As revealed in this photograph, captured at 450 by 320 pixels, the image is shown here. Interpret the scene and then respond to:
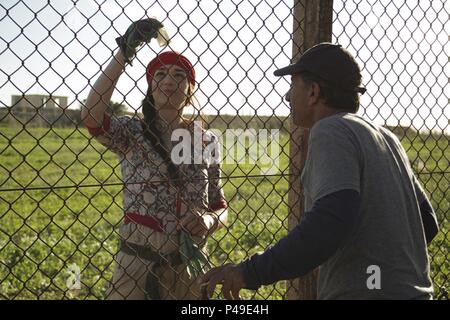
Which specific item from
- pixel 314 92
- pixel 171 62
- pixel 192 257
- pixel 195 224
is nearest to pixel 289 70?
pixel 314 92

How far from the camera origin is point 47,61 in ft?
7.18

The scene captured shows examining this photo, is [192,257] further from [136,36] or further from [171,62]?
[136,36]

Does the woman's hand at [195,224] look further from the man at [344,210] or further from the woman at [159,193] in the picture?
the man at [344,210]

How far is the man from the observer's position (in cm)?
179

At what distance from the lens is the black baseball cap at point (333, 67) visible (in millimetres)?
2123

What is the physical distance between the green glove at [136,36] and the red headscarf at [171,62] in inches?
11.1

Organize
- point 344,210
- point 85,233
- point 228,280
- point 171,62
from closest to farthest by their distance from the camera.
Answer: point 344,210 → point 228,280 → point 171,62 → point 85,233

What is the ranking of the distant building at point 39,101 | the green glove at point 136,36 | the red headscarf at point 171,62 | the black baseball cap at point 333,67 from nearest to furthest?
the black baseball cap at point 333,67 < the distant building at point 39,101 < the green glove at point 136,36 < the red headscarf at point 171,62

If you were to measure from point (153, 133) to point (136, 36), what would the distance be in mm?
549

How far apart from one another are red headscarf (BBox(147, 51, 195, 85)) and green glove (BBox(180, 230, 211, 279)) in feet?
2.57

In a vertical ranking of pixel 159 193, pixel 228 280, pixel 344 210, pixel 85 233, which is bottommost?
pixel 228 280

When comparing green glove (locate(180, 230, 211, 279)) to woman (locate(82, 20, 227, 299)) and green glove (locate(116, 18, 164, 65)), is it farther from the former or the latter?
green glove (locate(116, 18, 164, 65))

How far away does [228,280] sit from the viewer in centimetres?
188

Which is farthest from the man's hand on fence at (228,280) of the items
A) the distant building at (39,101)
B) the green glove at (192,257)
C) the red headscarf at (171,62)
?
the red headscarf at (171,62)
